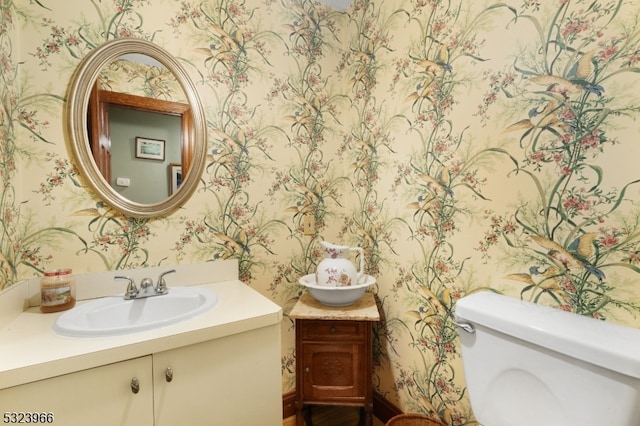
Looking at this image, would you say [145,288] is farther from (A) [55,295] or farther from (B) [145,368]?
(B) [145,368]

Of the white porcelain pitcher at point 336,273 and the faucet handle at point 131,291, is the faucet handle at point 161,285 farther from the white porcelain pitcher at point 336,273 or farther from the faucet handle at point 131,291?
the white porcelain pitcher at point 336,273

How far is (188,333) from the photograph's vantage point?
0.84 m

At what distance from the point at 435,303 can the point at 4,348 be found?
137 centimetres

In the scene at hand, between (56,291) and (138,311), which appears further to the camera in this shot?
(138,311)

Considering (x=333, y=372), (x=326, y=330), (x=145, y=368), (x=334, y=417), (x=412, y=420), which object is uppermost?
(x=145, y=368)

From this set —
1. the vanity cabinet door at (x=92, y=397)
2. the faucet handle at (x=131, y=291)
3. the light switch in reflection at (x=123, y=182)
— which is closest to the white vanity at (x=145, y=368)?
the vanity cabinet door at (x=92, y=397)

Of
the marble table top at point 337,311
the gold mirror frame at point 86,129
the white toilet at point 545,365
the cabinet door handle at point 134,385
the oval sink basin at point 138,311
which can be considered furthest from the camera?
the marble table top at point 337,311

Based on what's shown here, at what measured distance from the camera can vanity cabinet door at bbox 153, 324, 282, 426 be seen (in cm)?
83

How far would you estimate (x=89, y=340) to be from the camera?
2.57 ft

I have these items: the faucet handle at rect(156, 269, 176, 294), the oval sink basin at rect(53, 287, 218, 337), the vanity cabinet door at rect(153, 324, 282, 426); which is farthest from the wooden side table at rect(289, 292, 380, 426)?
the faucet handle at rect(156, 269, 176, 294)

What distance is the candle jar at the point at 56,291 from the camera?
0.97 metres

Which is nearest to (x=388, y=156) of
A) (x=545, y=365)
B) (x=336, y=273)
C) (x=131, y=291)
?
(x=336, y=273)

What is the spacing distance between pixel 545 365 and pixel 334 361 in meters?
0.79

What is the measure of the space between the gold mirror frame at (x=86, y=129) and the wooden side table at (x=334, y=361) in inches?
29.0
